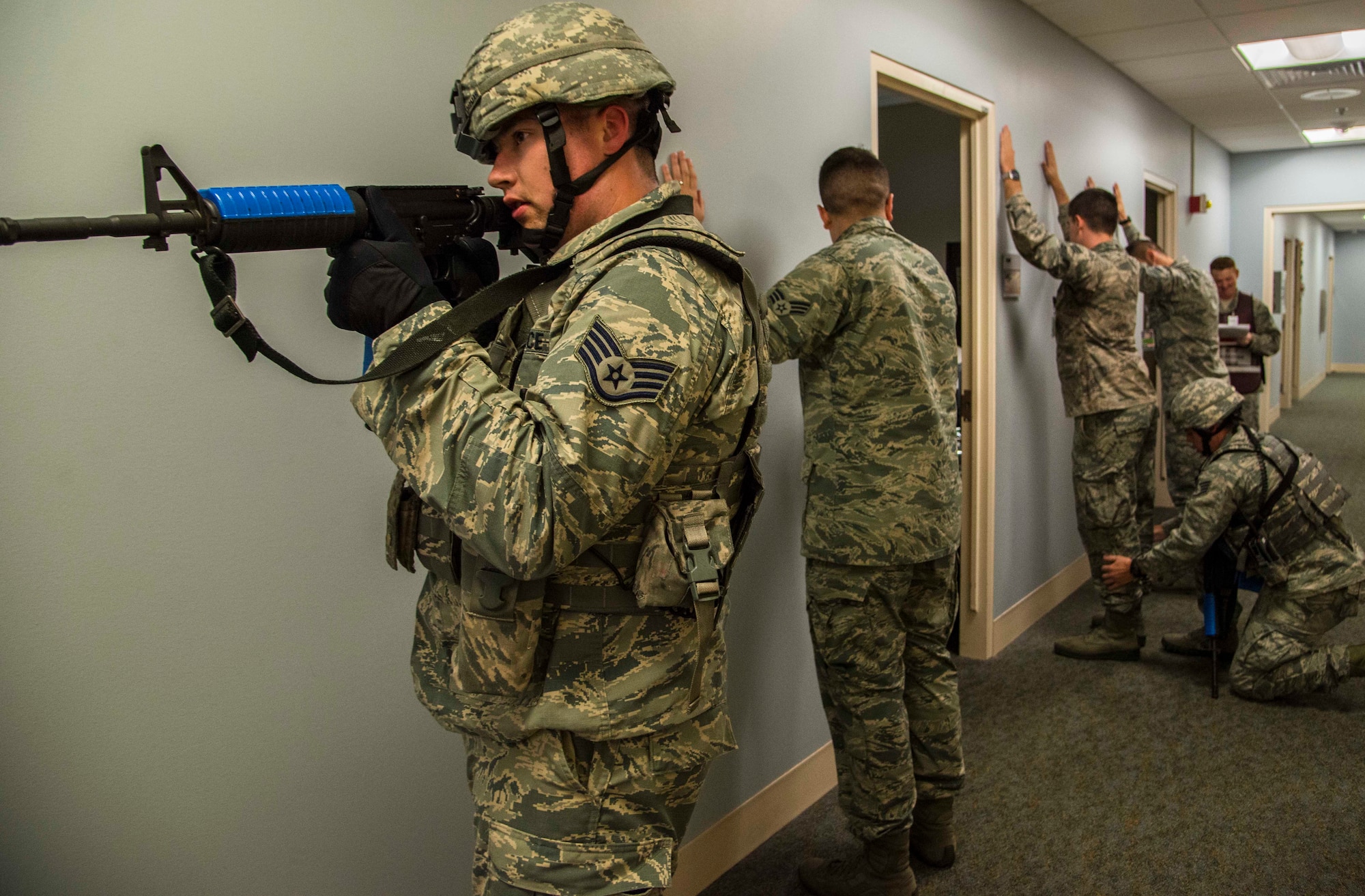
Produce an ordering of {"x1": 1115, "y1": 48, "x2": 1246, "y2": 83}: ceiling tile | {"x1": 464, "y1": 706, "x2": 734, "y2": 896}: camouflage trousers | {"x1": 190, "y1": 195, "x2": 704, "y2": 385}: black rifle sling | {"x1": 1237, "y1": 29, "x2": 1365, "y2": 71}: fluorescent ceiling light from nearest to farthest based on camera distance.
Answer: {"x1": 190, "y1": 195, "x2": 704, "y2": 385}: black rifle sling, {"x1": 464, "y1": 706, "x2": 734, "y2": 896}: camouflage trousers, {"x1": 1237, "y1": 29, "x2": 1365, "y2": 71}: fluorescent ceiling light, {"x1": 1115, "y1": 48, "x2": 1246, "y2": 83}: ceiling tile

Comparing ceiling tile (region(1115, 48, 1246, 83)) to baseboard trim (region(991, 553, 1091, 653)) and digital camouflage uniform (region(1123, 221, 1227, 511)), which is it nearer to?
digital camouflage uniform (region(1123, 221, 1227, 511))

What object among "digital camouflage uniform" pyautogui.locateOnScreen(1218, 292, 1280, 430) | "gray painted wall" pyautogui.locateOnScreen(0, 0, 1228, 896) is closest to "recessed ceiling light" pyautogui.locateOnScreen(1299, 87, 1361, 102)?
"digital camouflage uniform" pyautogui.locateOnScreen(1218, 292, 1280, 430)

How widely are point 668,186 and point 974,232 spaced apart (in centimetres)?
263

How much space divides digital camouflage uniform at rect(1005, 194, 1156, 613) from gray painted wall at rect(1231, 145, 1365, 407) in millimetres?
5115

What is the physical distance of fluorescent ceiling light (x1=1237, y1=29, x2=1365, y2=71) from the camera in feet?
14.9

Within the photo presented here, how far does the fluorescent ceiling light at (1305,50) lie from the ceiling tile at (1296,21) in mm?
119

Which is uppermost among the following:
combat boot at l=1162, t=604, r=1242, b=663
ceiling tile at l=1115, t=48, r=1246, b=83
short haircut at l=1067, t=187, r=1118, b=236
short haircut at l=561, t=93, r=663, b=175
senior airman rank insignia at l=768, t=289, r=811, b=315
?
ceiling tile at l=1115, t=48, r=1246, b=83

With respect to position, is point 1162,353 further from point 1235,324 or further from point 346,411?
point 346,411

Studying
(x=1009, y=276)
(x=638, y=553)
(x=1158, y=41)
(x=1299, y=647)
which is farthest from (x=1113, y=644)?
(x=638, y=553)

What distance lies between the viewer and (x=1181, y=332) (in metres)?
4.56

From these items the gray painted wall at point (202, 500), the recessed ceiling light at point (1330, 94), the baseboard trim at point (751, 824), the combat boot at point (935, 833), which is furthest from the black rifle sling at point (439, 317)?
the recessed ceiling light at point (1330, 94)

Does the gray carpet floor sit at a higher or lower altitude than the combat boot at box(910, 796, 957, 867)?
lower

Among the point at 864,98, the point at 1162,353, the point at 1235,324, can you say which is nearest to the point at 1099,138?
the point at 1162,353

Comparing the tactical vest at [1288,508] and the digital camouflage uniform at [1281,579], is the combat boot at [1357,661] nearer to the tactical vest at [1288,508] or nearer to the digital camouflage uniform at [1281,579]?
the digital camouflage uniform at [1281,579]
